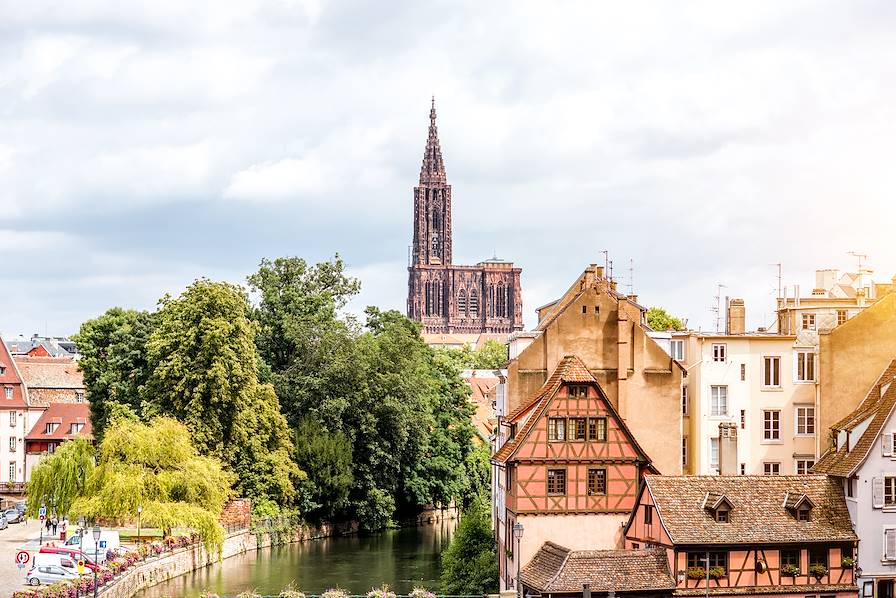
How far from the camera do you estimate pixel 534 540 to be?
48.1m

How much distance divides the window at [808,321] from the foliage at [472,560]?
48.8 feet

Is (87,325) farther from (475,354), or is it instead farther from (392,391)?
(475,354)

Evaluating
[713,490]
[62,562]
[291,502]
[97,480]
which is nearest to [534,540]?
[713,490]

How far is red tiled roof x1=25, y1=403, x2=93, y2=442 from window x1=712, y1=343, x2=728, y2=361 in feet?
188

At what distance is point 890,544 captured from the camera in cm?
4694

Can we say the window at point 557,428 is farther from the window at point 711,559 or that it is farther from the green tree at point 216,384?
the green tree at point 216,384

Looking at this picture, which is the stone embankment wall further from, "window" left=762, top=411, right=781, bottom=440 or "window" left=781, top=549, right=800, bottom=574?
"window" left=762, top=411, right=781, bottom=440

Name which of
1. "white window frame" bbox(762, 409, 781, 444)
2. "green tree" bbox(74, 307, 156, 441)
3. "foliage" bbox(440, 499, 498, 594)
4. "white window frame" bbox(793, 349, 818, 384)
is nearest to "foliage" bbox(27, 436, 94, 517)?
"green tree" bbox(74, 307, 156, 441)

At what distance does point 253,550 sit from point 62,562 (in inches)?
771

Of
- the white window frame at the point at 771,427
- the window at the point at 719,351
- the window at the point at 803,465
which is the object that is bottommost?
the window at the point at 803,465

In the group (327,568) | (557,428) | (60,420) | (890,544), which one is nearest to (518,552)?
(557,428)

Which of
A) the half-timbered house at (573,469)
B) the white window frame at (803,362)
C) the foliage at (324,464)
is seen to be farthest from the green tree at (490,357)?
the half-timbered house at (573,469)

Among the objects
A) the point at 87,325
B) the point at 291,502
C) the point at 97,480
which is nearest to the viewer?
the point at 97,480

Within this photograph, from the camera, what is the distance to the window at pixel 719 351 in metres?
53.9
